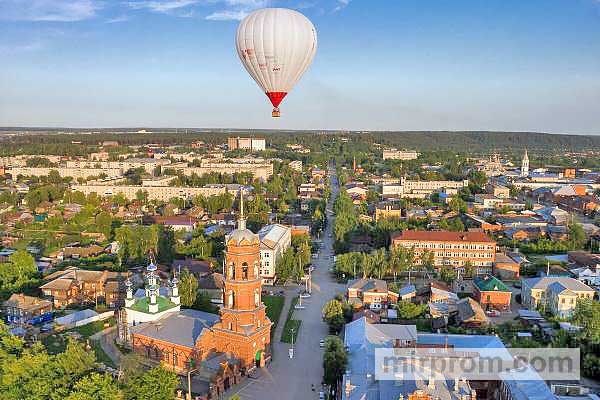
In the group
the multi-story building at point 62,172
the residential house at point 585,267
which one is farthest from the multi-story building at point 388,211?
the multi-story building at point 62,172

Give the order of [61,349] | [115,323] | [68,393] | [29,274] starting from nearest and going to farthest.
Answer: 1. [68,393]
2. [61,349]
3. [115,323]
4. [29,274]

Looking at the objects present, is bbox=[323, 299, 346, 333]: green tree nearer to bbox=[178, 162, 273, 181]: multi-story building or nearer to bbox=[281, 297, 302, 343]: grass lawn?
bbox=[281, 297, 302, 343]: grass lawn

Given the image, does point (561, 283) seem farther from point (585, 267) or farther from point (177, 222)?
point (177, 222)

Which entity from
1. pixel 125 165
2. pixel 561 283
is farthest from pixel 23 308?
pixel 125 165

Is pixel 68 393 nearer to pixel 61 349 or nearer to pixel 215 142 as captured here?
pixel 61 349

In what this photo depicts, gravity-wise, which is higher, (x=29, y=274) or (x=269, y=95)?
(x=269, y=95)

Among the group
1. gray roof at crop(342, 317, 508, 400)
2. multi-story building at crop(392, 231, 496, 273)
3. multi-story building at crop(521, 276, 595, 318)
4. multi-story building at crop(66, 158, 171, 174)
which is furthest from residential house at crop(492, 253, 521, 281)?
multi-story building at crop(66, 158, 171, 174)

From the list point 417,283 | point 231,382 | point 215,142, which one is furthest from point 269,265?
point 215,142

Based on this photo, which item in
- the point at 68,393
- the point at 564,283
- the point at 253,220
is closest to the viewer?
the point at 68,393
